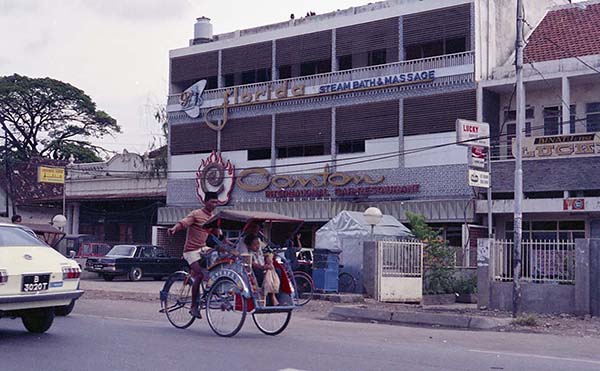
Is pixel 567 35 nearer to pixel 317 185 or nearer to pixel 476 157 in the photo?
pixel 317 185

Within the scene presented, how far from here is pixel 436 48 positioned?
115 ft

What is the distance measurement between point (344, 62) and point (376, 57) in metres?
1.80

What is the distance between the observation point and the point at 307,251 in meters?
27.6

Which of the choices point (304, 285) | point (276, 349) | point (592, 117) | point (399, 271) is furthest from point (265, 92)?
point (276, 349)

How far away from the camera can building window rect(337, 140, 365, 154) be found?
36406 millimetres

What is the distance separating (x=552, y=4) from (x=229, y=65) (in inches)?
Result: 621

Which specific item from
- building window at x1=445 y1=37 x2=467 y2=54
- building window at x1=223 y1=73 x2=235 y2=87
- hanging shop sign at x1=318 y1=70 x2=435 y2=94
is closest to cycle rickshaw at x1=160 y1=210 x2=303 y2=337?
hanging shop sign at x1=318 y1=70 x2=435 y2=94

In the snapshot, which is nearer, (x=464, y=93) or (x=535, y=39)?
(x=464, y=93)

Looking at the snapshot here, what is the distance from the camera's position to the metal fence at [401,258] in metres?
24.0

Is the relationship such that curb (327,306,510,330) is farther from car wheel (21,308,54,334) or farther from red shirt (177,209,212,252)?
car wheel (21,308,54,334)

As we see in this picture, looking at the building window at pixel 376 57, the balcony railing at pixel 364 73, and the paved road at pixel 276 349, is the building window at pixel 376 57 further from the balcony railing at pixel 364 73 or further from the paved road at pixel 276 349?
the paved road at pixel 276 349

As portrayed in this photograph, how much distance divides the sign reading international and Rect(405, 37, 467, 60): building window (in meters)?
20.8

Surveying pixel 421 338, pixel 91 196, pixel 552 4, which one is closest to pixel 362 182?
pixel 552 4

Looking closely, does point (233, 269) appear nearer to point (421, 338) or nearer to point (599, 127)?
point (421, 338)
